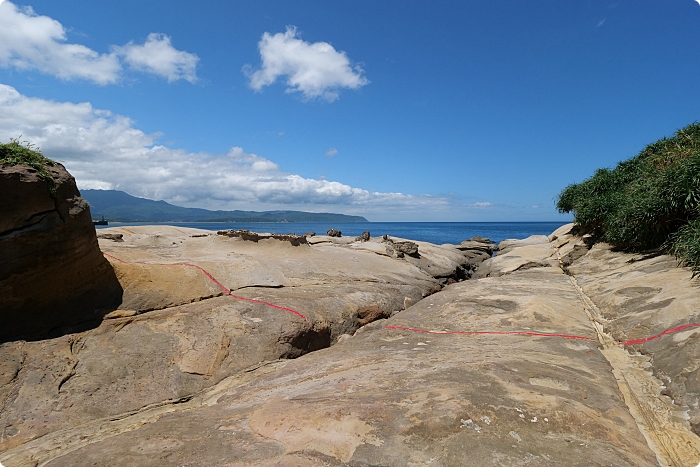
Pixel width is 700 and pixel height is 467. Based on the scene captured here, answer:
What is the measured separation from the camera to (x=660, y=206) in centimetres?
1010

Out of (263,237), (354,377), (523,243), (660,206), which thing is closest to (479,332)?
(354,377)

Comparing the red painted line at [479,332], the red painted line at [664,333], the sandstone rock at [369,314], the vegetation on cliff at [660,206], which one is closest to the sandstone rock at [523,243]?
the vegetation on cliff at [660,206]

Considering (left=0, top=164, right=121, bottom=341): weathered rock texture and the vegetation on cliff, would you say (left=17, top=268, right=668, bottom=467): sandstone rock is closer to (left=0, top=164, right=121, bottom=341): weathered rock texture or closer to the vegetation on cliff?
(left=0, top=164, right=121, bottom=341): weathered rock texture

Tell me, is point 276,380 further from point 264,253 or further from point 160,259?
point 264,253

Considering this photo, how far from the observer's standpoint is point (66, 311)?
669 centimetres

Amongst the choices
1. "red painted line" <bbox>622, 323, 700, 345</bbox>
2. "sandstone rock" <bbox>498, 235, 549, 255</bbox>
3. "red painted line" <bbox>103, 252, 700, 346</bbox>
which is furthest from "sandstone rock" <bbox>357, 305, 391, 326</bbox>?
"sandstone rock" <bbox>498, 235, 549, 255</bbox>

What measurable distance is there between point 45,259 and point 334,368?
17.0 ft

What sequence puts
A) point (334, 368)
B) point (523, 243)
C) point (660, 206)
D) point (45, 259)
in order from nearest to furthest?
point (334, 368)
point (45, 259)
point (660, 206)
point (523, 243)

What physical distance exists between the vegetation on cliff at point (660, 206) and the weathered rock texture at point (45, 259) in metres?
10.8

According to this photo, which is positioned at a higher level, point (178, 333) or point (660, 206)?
point (660, 206)

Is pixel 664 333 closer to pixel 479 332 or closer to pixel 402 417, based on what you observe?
pixel 479 332

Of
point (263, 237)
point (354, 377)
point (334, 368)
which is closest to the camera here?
point (354, 377)

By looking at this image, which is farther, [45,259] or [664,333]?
[45,259]

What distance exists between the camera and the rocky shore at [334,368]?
301cm
